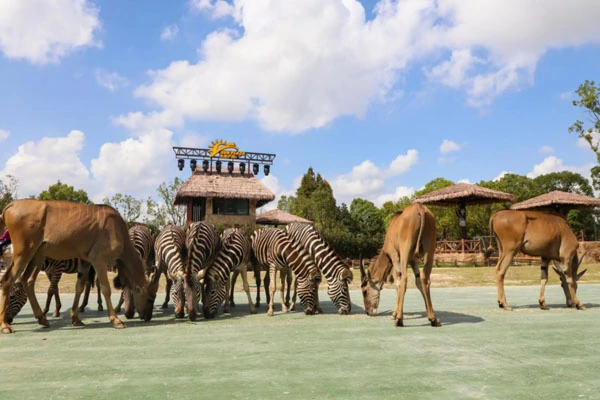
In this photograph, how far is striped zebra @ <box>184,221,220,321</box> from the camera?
9.01m

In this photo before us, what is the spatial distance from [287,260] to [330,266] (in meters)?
0.96

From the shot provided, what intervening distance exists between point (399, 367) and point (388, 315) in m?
4.84

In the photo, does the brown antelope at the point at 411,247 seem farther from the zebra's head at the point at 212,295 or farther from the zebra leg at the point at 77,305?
the zebra leg at the point at 77,305

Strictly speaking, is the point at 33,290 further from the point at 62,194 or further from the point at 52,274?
the point at 62,194

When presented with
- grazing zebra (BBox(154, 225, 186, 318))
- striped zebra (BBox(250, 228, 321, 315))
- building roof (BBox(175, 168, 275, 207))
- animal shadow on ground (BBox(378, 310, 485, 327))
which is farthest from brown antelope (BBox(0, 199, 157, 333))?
building roof (BBox(175, 168, 275, 207))

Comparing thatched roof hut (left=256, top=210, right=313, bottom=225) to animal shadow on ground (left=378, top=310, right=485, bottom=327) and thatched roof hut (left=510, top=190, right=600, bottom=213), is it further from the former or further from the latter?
animal shadow on ground (left=378, top=310, right=485, bottom=327)

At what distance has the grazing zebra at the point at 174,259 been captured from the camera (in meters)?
9.23

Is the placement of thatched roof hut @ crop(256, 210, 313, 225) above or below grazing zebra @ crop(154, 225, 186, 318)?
above

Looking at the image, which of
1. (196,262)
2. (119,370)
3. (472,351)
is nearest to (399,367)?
(472,351)

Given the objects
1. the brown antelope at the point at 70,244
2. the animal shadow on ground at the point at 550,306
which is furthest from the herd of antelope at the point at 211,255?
the animal shadow on ground at the point at 550,306

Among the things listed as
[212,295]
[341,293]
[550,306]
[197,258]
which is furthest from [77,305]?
[550,306]

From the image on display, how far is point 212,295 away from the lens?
9469mm

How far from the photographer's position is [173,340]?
6.81 meters

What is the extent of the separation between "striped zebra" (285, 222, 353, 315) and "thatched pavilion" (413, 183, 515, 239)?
2026 cm
